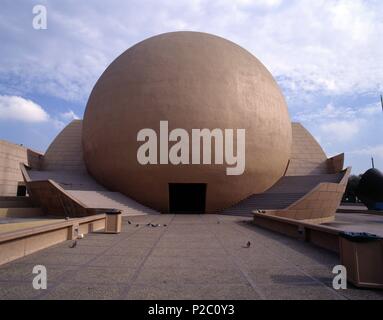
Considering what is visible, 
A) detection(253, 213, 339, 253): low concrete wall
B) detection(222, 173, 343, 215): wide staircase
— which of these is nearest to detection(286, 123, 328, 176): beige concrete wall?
detection(222, 173, 343, 215): wide staircase

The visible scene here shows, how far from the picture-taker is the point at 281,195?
61.6ft

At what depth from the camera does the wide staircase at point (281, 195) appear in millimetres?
17778

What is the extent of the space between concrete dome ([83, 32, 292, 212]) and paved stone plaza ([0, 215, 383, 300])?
10.6 m

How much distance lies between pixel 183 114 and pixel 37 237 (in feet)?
41.8

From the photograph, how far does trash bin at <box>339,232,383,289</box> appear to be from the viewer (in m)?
4.25

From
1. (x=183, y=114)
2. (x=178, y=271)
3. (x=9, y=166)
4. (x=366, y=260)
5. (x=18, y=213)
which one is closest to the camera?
(x=366, y=260)

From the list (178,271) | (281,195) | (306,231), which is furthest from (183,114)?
(178,271)

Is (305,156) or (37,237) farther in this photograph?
(305,156)

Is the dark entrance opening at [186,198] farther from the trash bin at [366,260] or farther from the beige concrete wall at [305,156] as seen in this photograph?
the trash bin at [366,260]

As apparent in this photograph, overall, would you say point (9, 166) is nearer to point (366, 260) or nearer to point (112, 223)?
point (112, 223)
